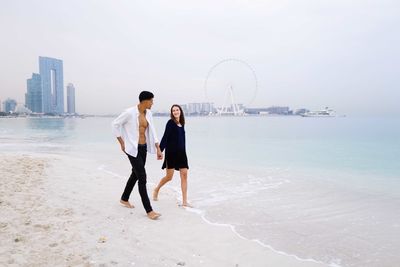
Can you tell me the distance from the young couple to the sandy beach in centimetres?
47

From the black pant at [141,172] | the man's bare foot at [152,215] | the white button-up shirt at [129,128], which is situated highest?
the white button-up shirt at [129,128]

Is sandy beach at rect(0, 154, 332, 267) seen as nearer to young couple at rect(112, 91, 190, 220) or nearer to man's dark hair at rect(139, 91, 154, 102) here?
young couple at rect(112, 91, 190, 220)

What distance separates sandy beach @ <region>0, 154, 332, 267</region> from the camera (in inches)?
124

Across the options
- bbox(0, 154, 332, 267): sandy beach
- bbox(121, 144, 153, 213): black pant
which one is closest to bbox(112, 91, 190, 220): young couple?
bbox(121, 144, 153, 213): black pant

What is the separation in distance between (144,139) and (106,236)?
1.58 metres

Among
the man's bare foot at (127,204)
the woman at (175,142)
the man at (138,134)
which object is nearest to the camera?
the man at (138,134)

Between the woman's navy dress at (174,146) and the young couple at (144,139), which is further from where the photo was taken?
the woman's navy dress at (174,146)

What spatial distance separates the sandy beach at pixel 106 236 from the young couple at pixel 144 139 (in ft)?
1.55

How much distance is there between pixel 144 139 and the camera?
481 centimetres

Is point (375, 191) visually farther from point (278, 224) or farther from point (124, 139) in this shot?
point (124, 139)

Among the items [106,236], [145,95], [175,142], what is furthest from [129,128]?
[106,236]

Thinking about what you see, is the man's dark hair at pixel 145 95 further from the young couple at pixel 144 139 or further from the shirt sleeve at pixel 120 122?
the shirt sleeve at pixel 120 122

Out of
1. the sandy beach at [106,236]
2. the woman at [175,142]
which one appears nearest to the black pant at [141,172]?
the sandy beach at [106,236]

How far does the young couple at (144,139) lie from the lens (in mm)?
4598
